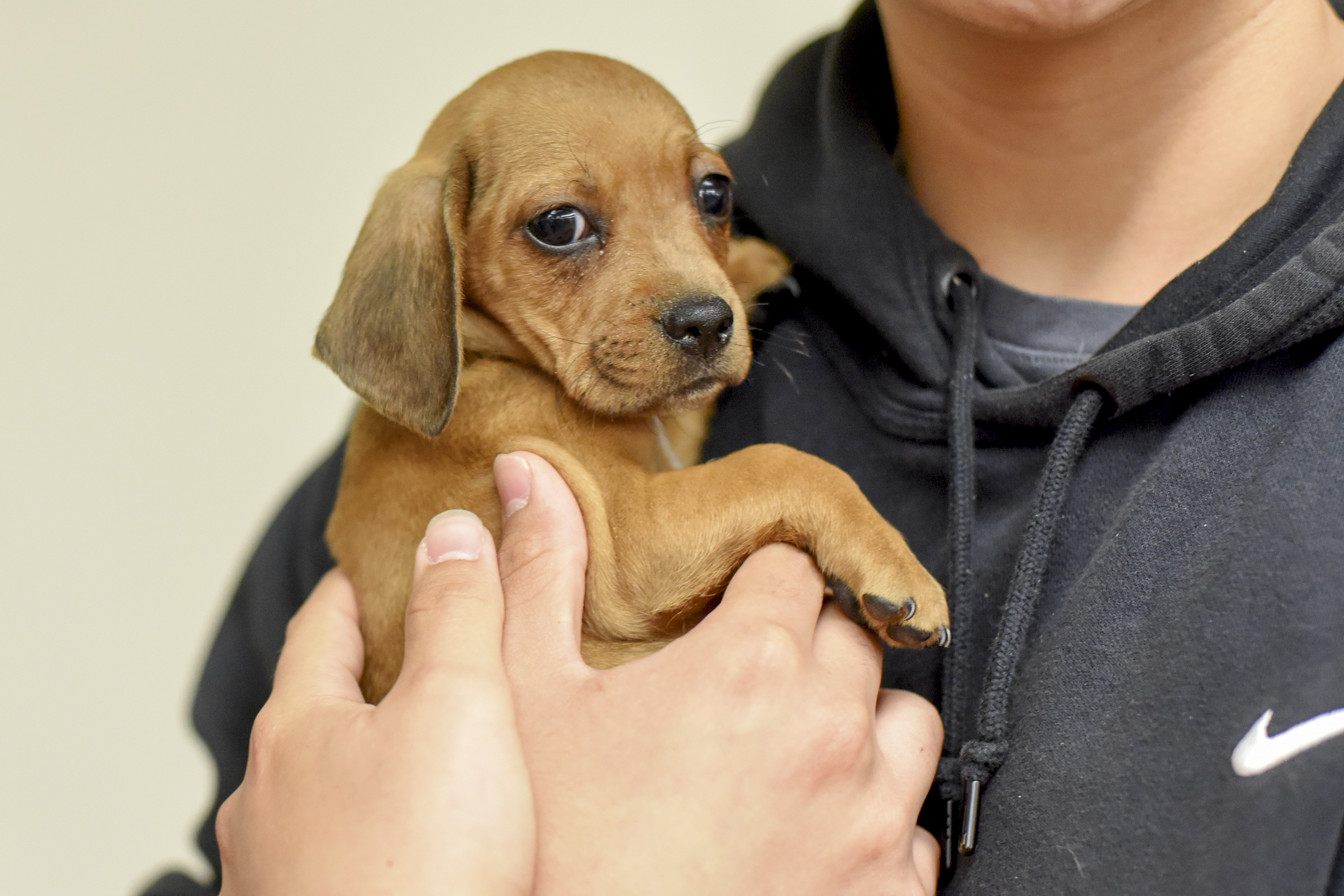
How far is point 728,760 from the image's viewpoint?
1370 mm

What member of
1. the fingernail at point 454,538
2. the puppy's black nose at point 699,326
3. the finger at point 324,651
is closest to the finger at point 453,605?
the fingernail at point 454,538

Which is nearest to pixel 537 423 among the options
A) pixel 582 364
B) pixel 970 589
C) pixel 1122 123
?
pixel 582 364

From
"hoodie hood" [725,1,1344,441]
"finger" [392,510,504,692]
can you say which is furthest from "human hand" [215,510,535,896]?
"hoodie hood" [725,1,1344,441]

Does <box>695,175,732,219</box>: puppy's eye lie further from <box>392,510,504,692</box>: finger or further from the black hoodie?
<box>392,510,504,692</box>: finger

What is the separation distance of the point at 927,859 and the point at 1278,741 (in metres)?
0.58

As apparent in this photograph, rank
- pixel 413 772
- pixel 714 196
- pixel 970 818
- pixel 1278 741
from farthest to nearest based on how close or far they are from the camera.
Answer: pixel 714 196, pixel 970 818, pixel 413 772, pixel 1278 741

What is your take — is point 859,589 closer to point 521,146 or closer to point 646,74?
point 521,146

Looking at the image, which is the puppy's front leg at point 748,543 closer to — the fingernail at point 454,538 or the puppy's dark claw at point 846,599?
the puppy's dark claw at point 846,599

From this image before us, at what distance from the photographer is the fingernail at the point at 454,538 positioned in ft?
5.43

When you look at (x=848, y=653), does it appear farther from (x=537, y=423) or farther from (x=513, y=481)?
(x=537, y=423)

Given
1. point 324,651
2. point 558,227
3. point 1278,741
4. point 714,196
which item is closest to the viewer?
point 1278,741

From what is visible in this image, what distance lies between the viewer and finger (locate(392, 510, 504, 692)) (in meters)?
1.47

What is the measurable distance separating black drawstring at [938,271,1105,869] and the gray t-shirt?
131 mm

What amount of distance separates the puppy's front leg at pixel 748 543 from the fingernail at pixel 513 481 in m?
0.16
